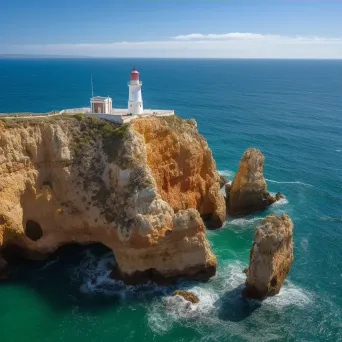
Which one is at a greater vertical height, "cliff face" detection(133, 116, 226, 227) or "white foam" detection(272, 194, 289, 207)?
"cliff face" detection(133, 116, 226, 227)

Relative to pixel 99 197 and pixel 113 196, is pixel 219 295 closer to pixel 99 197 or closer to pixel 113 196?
pixel 113 196

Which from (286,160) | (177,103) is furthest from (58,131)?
(177,103)

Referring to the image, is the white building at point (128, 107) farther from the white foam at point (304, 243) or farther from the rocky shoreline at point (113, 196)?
the white foam at point (304, 243)

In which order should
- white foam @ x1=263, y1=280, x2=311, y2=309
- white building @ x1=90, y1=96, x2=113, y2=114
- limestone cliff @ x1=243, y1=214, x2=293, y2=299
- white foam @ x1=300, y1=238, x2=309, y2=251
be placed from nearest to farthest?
1. limestone cliff @ x1=243, y1=214, x2=293, y2=299
2. white foam @ x1=263, y1=280, x2=311, y2=309
3. white foam @ x1=300, y1=238, x2=309, y2=251
4. white building @ x1=90, y1=96, x2=113, y2=114

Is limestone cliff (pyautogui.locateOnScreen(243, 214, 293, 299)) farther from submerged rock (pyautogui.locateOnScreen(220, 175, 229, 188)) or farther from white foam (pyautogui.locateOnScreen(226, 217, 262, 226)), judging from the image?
submerged rock (pyautogui.locateOnScreen(220, 175, 229, 188))

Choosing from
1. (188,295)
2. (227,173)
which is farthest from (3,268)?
(227,173)

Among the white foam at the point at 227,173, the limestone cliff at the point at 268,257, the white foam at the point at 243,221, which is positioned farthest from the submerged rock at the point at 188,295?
the white foam at the point at 227,173

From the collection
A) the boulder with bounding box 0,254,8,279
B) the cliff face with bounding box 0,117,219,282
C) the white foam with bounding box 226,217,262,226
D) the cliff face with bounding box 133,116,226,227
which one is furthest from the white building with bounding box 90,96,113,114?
the white foam with bounding box 226,217,262,226
